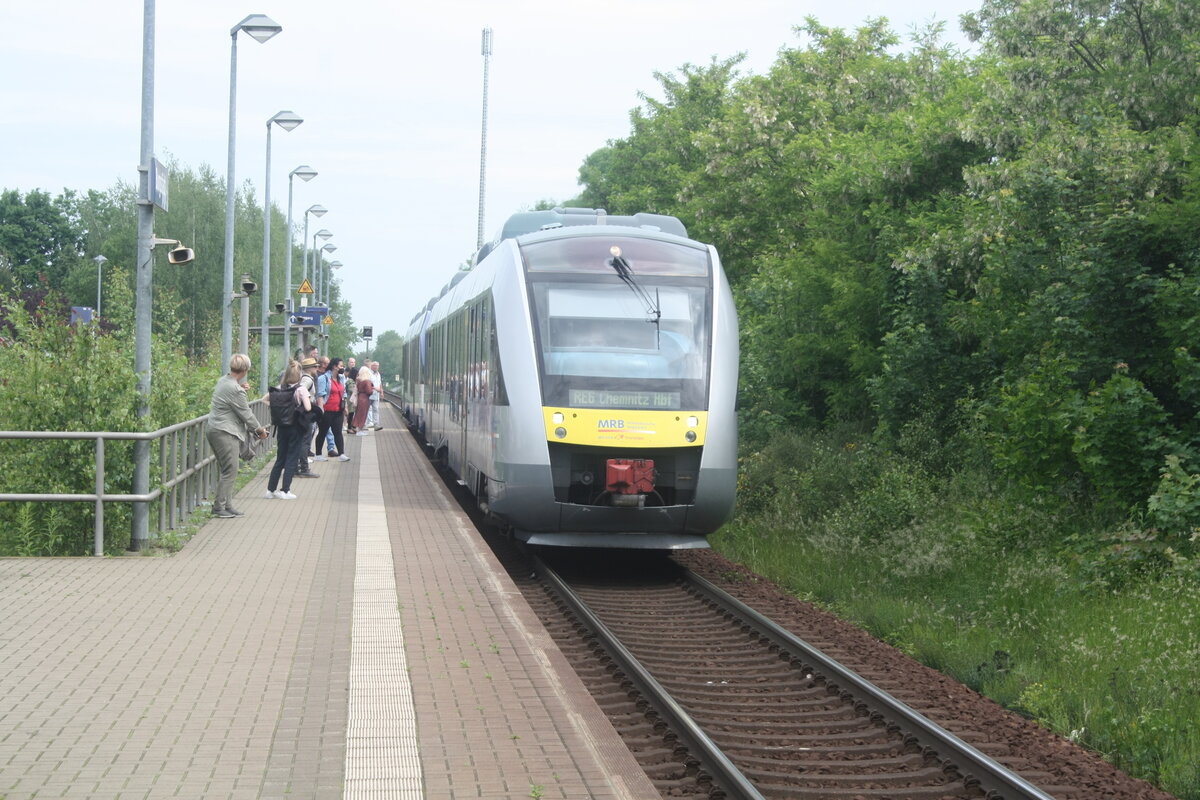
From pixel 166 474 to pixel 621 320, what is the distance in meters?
4.51

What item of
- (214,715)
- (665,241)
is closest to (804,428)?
(665,241)

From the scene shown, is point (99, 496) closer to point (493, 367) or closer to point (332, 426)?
point (493, 367)

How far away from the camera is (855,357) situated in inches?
794

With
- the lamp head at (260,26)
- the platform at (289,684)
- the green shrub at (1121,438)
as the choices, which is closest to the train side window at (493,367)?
the platform at (289,684)

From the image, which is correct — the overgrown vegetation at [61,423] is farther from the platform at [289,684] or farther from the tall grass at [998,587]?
the tall grass at [998,587]

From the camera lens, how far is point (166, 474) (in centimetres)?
1295

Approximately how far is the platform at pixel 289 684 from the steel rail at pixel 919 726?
182 cm

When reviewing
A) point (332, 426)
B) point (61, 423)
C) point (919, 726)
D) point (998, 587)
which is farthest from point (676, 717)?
point (332, 426)

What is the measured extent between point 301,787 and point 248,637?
126 inches

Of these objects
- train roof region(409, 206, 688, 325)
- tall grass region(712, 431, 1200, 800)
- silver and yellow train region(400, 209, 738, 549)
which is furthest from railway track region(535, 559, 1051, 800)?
train roof region(409, 206, 688, 325)

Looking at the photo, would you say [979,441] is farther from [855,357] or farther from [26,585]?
[26,585]

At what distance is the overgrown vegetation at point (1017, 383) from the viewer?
988cm

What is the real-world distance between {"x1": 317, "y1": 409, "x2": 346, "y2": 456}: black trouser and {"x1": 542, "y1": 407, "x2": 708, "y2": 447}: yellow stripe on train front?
1276cm

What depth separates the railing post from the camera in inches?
465
